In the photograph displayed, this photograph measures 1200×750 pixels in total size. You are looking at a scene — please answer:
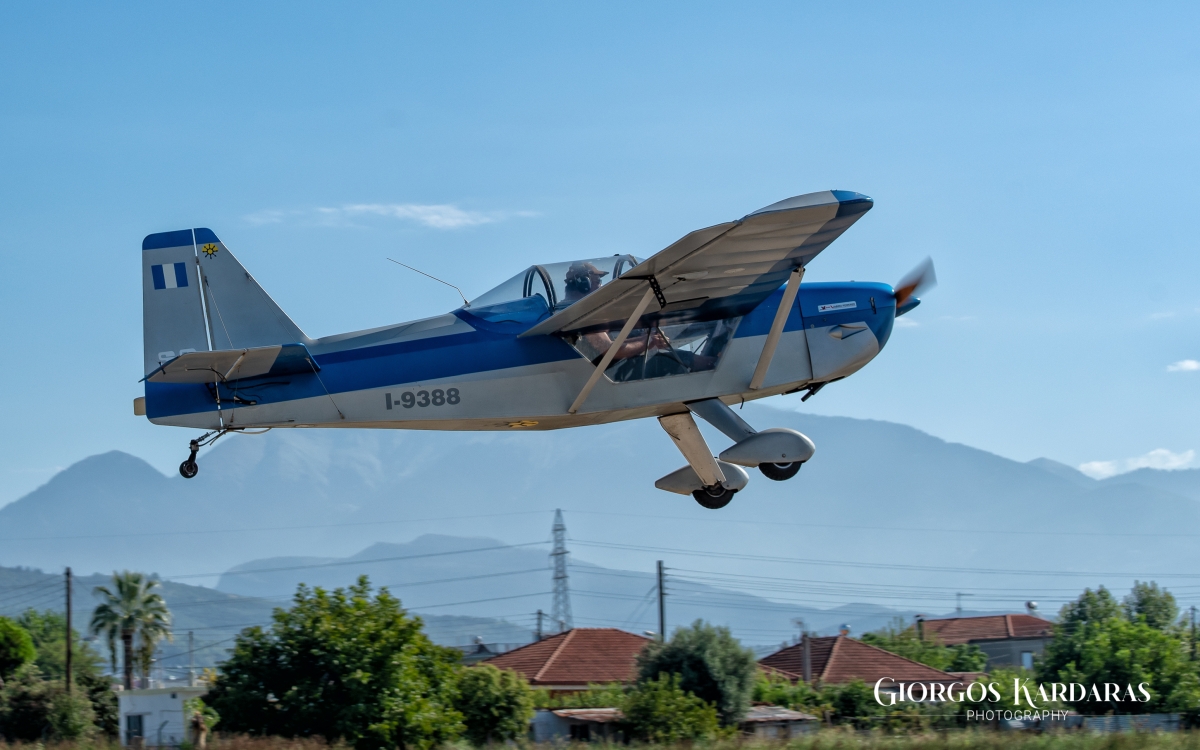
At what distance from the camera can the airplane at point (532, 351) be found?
11.9 m

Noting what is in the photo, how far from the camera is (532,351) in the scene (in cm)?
1232

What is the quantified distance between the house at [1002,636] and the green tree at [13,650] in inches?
2200

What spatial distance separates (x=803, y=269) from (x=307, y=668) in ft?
86.1

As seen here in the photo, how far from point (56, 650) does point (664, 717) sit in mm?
48222

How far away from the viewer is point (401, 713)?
32781 mm

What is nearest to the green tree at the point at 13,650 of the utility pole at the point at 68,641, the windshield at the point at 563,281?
the utility pole at the point at 68,641

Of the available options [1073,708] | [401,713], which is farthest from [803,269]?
[1073,708]

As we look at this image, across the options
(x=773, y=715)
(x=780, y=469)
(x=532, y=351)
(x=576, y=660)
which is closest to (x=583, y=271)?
(x=532, y=351)

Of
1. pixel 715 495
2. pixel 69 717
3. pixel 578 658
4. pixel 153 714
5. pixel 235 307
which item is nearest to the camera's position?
pixel 235 307

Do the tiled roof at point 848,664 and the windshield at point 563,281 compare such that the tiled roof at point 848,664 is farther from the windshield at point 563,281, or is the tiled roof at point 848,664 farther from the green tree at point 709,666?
the windshield at point 563,281

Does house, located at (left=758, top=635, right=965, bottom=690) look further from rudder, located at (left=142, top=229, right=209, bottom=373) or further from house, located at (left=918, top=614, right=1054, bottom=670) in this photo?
rudder, located at (left=142, top=229, right=209, bottom=373)

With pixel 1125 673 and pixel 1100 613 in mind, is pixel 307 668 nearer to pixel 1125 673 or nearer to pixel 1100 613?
pixel 1125 673

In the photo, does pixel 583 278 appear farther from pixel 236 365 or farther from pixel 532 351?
pixel 236 365

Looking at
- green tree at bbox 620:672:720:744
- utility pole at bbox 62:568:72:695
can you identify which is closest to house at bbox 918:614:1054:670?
green tree at bbox 620:672:720:744
